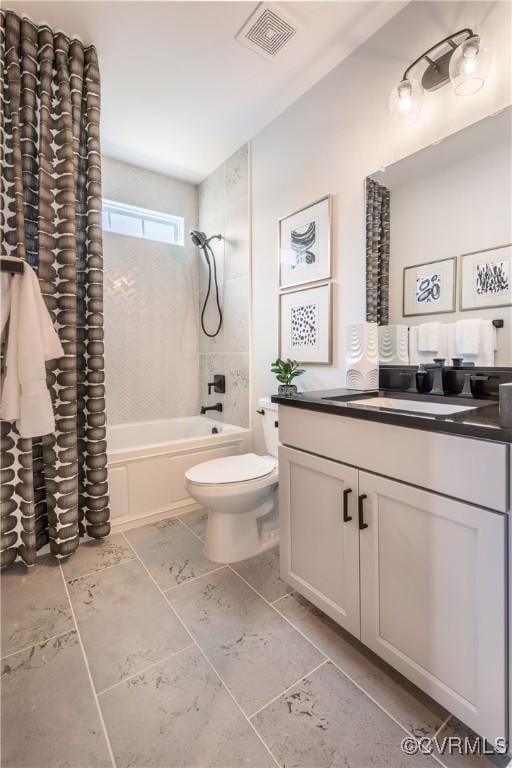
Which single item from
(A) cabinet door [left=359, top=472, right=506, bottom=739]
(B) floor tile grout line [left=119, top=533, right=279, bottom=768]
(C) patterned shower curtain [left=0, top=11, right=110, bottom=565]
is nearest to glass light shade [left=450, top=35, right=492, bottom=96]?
(A) cabinet door [left=359, top=472, right=506, bottom=739]

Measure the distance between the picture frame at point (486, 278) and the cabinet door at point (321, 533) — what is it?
2.55 feet

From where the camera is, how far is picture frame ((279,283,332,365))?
6.15ft

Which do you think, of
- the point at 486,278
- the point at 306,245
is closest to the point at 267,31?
the point at 306,245

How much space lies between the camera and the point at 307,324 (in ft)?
6.55

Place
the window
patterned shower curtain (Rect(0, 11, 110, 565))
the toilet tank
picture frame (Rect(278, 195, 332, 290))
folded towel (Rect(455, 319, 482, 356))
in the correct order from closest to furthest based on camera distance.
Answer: folded towel (Rect(455, 319, 482, 356))
patterned shower curtain (Rect(0, 11, 110, 565))
picture frame (Rect(278, 195, 332, 290))
the toilet tank
the window

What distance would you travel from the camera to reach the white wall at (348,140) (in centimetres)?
129

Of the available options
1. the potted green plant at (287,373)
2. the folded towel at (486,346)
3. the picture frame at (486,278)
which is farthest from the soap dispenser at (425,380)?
the potted green plant at (287,373)

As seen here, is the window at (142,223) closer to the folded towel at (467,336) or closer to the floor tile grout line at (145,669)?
the folded towel at (467,336)

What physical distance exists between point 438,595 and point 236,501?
94 cm

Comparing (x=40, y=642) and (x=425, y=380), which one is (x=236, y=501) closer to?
(x=40, y=642)

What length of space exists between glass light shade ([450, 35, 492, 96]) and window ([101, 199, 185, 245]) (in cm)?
222

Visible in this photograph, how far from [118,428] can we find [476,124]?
8.66 ft

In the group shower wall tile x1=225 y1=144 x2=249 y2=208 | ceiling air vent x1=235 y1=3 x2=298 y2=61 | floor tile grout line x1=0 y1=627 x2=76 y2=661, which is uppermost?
ceiling air vent x1=235 y1=3 x2=298 y2=61

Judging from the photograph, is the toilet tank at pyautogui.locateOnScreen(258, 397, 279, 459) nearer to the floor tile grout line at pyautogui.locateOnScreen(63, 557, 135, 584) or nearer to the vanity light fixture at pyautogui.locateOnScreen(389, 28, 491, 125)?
the floor tile grout line at pyautogui.locateOnScreen(63, 557, 135, 584)
